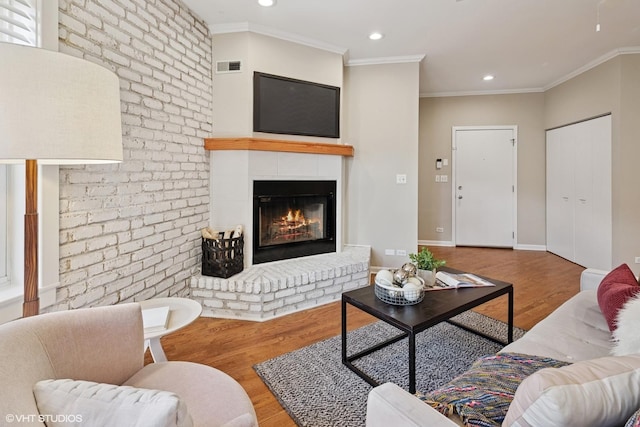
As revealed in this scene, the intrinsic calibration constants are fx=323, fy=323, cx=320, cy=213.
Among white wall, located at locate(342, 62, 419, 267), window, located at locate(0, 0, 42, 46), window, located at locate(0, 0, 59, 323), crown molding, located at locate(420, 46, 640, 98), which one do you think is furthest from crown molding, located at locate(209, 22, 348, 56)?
crown molding, located at locate(420, 46, 640, 98)

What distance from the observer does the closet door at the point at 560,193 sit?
15.0 ft

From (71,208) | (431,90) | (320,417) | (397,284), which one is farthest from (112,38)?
(431,90)

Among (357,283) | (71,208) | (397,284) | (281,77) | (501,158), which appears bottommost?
(357,283)

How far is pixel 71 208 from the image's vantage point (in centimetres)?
170

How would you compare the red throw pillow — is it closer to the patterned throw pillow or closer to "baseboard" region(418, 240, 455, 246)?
the patterned throw pillow

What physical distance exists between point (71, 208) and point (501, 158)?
5.66 m

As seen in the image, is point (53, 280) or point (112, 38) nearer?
point (53, 280)

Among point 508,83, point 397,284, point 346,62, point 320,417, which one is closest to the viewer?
point 320,417

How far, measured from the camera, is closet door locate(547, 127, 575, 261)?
15.0 feet

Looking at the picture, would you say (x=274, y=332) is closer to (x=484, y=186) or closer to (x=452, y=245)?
(x=452, y=245)

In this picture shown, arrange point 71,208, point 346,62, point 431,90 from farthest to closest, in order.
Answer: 1. point 431,90
2. point 346,62
3. point 71,208

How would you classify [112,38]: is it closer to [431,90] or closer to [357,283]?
[357,283]

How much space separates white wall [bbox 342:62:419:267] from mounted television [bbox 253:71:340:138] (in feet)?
1.45

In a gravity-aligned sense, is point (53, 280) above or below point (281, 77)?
below
